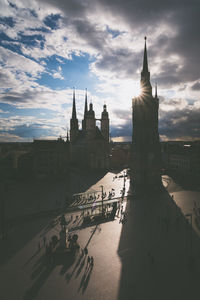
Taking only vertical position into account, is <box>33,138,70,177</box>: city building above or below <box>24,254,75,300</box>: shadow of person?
above

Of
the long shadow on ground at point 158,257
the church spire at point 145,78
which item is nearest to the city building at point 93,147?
the church spire at point 145,78

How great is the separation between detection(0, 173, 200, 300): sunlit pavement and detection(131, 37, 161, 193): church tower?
71.9ft

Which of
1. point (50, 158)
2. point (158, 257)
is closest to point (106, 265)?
point (158, 257)

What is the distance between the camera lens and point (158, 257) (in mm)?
16844

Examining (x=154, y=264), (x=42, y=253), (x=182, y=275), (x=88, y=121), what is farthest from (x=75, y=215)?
(x=88, y=121)

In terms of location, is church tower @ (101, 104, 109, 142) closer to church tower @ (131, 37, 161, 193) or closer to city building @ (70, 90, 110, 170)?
city building @ (70, 90, 110, 170)

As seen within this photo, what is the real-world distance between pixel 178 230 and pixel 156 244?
4.87 meters

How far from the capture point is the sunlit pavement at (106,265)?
13.0 meters

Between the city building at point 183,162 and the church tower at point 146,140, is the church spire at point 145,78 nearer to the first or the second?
the church tower at point 146,140

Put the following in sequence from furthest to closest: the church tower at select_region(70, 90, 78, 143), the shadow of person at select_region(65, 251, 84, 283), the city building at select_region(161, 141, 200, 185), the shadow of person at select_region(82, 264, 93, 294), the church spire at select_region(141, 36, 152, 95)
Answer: the church tower at select_region(70, 90, 78, 143), the city building at select_region(161, 141, 200, 185), the church spire at select_region(141, 36, 152, 95), the shadow of person at select_region(65, 251, 84, 283), the shadow of person at select_region(82, 264, 93, 294)

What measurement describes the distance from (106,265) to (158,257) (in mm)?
5052

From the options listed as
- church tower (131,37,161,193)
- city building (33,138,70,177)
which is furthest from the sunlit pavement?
city building (33,138,70,177)

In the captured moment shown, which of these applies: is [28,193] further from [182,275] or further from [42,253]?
[182,275]

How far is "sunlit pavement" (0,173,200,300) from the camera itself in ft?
42.8
